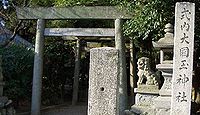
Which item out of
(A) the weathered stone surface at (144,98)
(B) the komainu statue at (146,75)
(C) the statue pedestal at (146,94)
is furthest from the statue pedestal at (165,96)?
(B) the komainu statue at (146,75)

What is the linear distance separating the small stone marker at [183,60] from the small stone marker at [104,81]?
1657 millimetres

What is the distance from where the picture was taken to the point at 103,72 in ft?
17.6

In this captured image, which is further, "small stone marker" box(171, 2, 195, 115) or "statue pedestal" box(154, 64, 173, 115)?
"statue pedestal" box(154, 64, 173, 115)

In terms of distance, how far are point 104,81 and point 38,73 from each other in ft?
22.6

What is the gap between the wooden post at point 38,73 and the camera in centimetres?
1183

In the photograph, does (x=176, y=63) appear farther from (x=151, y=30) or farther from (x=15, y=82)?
(x=15, y=82)

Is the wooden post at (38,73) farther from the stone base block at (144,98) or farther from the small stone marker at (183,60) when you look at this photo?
the small stone marker at (183,60)

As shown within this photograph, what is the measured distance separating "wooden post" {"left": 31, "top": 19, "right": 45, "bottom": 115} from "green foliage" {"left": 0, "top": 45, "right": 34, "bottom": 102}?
732 mm

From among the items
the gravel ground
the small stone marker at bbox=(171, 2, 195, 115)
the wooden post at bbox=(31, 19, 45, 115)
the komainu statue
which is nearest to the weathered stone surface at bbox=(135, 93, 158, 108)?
the komainu statue

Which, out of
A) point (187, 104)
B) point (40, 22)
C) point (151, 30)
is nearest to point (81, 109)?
point (40, 22)

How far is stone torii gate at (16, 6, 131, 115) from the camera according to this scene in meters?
11.2

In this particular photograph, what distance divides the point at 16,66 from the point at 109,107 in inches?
296

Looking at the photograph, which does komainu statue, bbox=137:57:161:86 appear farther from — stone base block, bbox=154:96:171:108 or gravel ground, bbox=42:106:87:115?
gravel ground, bbox=42:106:87:115

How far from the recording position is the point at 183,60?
6.58 metres
